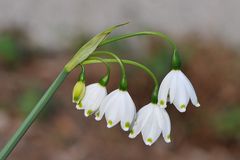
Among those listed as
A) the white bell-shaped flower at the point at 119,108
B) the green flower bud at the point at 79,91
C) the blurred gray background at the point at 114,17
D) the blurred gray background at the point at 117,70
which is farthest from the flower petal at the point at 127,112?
the blurred gray background at the point at 114,17

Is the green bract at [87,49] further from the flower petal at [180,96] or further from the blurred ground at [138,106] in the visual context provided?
the blurred ground at [138,106]

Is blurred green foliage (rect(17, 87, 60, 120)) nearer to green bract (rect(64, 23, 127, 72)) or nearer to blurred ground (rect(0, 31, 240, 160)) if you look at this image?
blurred ground (rect(0, 31, 240, 160))

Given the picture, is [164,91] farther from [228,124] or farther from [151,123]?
[228,124]

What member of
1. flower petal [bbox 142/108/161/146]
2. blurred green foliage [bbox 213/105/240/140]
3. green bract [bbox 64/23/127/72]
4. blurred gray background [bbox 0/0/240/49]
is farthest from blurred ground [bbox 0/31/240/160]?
green bract [bbox 64/23/127/72]

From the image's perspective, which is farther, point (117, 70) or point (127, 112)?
point (117, 70)

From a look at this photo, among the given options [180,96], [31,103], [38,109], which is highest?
[38,109]

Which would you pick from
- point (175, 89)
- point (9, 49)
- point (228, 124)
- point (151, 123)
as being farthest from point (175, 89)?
point (9, 49)

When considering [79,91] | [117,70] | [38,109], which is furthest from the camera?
[117,70]

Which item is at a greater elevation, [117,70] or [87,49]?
[87,49]
